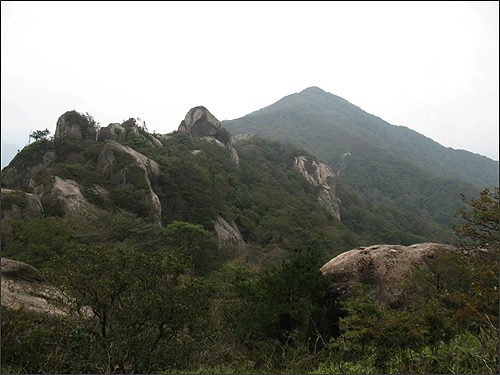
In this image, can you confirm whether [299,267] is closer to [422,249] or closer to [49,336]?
[422,249]

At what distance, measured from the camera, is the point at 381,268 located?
8320 mm

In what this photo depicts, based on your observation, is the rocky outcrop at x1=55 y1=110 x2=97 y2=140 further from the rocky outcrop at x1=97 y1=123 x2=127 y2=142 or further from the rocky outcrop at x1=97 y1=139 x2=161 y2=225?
the rocky outcrop at x1=97 y1=139 x2=161 y2=225

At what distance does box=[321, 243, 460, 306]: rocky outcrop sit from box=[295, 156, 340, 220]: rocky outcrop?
39.0 metres

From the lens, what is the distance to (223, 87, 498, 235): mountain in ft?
228

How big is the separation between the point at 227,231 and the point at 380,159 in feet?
260

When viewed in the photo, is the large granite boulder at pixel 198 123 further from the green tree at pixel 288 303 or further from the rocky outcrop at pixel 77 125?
the green tree at pixel 288 303

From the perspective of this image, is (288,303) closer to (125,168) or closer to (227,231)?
(227,231)

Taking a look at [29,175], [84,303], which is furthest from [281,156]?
[84,303]

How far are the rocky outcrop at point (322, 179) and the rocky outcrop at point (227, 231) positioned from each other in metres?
25.4

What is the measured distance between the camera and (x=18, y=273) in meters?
7.14

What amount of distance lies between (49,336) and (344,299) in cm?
715

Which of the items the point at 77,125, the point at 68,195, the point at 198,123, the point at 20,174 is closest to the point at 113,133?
the point at 77,125

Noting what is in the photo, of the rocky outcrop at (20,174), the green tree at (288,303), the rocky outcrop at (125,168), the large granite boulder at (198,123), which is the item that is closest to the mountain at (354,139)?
the large granite boulder at (198,123)

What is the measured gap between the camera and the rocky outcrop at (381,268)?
Result: 7.82 metres
